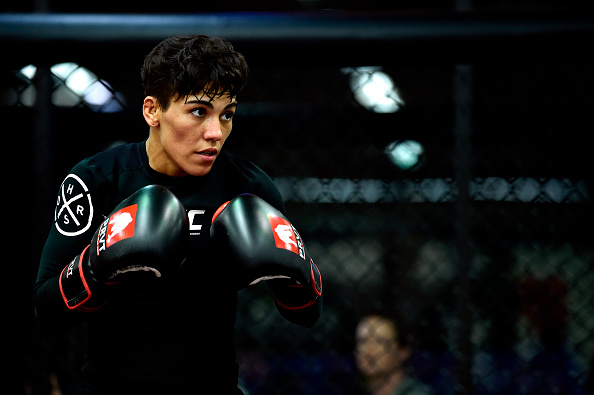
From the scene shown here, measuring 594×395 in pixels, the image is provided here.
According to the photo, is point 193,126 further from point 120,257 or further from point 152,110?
point 120,257

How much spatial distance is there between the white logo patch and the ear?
0.59 feet

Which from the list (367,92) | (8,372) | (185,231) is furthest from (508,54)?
(8,372)

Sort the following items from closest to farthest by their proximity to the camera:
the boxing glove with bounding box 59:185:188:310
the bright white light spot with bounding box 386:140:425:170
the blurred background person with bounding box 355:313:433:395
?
the boxing glove with bounding box 59:185:188:310 → the bright white light spot with bounding box 386:140:425:170 → the blurred background person with bounding box 355:313:433:395

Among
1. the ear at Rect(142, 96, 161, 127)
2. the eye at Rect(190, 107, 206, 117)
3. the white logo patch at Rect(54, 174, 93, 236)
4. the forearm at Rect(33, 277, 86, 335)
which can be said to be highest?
the ear at Rect(142, 96, 161, 127)

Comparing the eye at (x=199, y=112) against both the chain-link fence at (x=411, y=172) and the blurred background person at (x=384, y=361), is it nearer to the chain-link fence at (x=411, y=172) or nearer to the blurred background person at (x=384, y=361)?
the chain-link fence at (x=411, y=172)

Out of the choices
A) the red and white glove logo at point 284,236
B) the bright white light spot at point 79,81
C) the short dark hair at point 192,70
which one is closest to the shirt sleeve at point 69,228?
the short dark hair at point 192,70

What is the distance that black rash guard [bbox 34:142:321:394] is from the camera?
97cm

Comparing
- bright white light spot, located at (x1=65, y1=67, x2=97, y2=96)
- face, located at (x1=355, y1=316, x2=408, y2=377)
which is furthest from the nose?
face, located at (x1=355, y1=316, x2=408, y2=377)

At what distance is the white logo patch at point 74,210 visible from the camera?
3.20 ft

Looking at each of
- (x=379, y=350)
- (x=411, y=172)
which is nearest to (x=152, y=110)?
(x=411, y=172)

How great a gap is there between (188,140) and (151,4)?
1900 mm

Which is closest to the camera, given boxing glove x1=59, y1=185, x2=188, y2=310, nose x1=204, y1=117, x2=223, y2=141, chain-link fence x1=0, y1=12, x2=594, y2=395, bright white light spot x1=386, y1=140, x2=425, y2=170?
boxing glove x1=59, y1=185, x2=188, y2=310

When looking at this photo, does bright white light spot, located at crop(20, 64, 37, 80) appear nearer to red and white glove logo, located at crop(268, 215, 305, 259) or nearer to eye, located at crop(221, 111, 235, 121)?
eye, located at crop(221, 111, 235, 121)

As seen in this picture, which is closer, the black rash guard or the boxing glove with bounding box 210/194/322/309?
the boxing glove with bounding box 210/194/322/309
